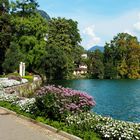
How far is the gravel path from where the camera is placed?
1010cm

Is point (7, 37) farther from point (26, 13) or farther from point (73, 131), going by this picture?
point (73, 131)

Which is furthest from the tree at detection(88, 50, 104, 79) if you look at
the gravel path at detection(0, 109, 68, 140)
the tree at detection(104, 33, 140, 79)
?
the gravel path at detection(0, 109, 68, 140)

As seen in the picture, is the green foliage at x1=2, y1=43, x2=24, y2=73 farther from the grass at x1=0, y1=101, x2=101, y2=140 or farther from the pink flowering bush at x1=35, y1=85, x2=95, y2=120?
the pink flowering bush at x1=35, y1=85, x2=95, y2=120

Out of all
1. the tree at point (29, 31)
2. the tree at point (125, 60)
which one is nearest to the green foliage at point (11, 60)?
the tree at point (29, 31)

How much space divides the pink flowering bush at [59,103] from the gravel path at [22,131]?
74 centimetres

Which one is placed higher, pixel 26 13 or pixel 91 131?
pixel 26 13

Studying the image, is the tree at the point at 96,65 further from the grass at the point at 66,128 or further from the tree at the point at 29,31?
the grass at the point at 66,128

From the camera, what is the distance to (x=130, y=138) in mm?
9258

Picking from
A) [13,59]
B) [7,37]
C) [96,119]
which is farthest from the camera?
[7,37]

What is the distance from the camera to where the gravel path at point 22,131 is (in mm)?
10102

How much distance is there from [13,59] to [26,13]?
1393cm

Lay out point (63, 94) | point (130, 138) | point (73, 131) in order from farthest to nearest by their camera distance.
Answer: point (63, 94)
point (73, 131)
point (130, 138)

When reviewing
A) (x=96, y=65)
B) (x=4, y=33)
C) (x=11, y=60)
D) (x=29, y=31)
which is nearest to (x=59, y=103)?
(x=11, y=60)

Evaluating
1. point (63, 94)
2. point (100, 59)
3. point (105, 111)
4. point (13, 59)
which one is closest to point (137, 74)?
point (100, 59)
